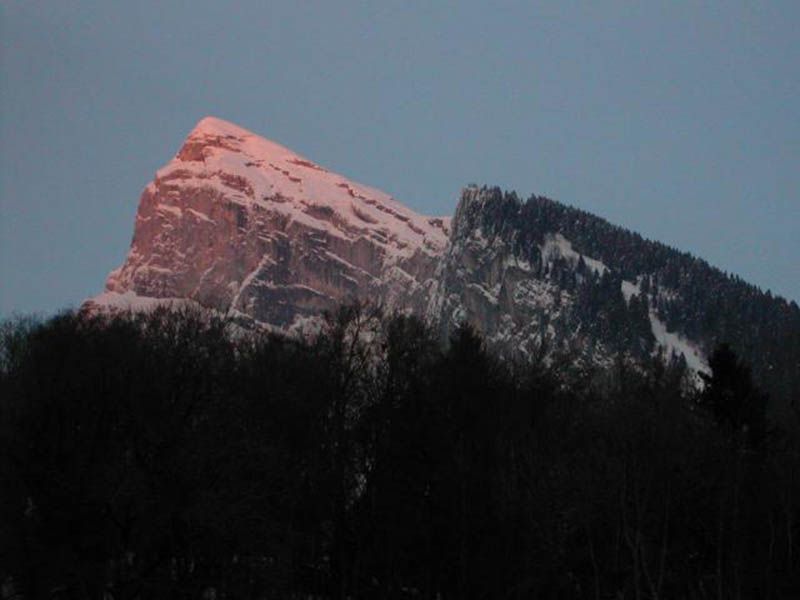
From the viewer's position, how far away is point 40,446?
40781 millimetres

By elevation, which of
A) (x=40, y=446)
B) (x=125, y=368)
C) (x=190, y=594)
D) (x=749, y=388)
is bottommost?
(x=190, y=594)

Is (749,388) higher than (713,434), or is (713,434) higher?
(749,388)

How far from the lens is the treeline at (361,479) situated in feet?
131

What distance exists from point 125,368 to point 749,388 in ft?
74.0

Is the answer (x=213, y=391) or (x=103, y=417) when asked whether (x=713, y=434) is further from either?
(x=103, y=417)

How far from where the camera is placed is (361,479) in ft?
164

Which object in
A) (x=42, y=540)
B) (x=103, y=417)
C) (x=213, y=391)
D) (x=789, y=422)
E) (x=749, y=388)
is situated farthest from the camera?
(x=789, y=422)

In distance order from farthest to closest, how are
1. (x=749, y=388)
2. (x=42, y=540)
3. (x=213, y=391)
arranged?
(x=749, y=388) → (x=213, y=391) → (x=42, y=540)

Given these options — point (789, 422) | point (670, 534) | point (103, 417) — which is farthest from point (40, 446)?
point (789, 422)

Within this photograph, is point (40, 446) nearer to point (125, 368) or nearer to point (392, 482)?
point (125, 368)

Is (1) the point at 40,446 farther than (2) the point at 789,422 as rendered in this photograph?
No

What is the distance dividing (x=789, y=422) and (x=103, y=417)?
2909cm

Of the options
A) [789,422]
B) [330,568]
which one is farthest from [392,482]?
[789,422]

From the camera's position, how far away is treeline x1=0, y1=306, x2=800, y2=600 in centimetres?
3981
